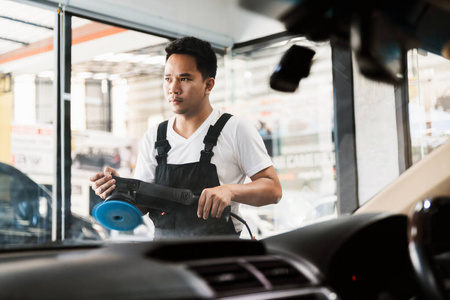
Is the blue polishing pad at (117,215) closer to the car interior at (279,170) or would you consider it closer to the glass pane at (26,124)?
the car interior at (279,170)

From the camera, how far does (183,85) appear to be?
1725mm

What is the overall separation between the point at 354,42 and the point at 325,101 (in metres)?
0.66

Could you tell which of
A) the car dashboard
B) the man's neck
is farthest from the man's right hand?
the car dashboard

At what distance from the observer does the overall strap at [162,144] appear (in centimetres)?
169

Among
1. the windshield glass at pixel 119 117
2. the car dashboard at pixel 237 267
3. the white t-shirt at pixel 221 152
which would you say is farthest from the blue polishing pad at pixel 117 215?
the car dashboard at pixel 237 267

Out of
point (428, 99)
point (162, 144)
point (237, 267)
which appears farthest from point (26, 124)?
point (428, 99)

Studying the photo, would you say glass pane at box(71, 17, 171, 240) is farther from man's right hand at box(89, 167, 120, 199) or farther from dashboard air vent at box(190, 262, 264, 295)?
dashboard air vent at box(190, 262, 264, 295)

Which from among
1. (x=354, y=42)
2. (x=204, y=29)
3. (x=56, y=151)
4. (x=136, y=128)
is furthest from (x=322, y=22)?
(x=56, y=151)

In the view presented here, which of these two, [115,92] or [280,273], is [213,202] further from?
[115,92]

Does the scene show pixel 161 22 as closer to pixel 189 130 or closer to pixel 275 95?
pixel 189 130

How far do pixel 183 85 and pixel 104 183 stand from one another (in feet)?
1.38

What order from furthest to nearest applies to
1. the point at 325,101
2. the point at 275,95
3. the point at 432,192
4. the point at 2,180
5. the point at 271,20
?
1. the point at 325,101
2. the point at 275,95
3. the point at 271,20
4. the point at 2,180
5. the point at 432,192

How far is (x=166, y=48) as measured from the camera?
175 cm

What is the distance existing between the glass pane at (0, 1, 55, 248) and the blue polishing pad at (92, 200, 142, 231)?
0.58ft
